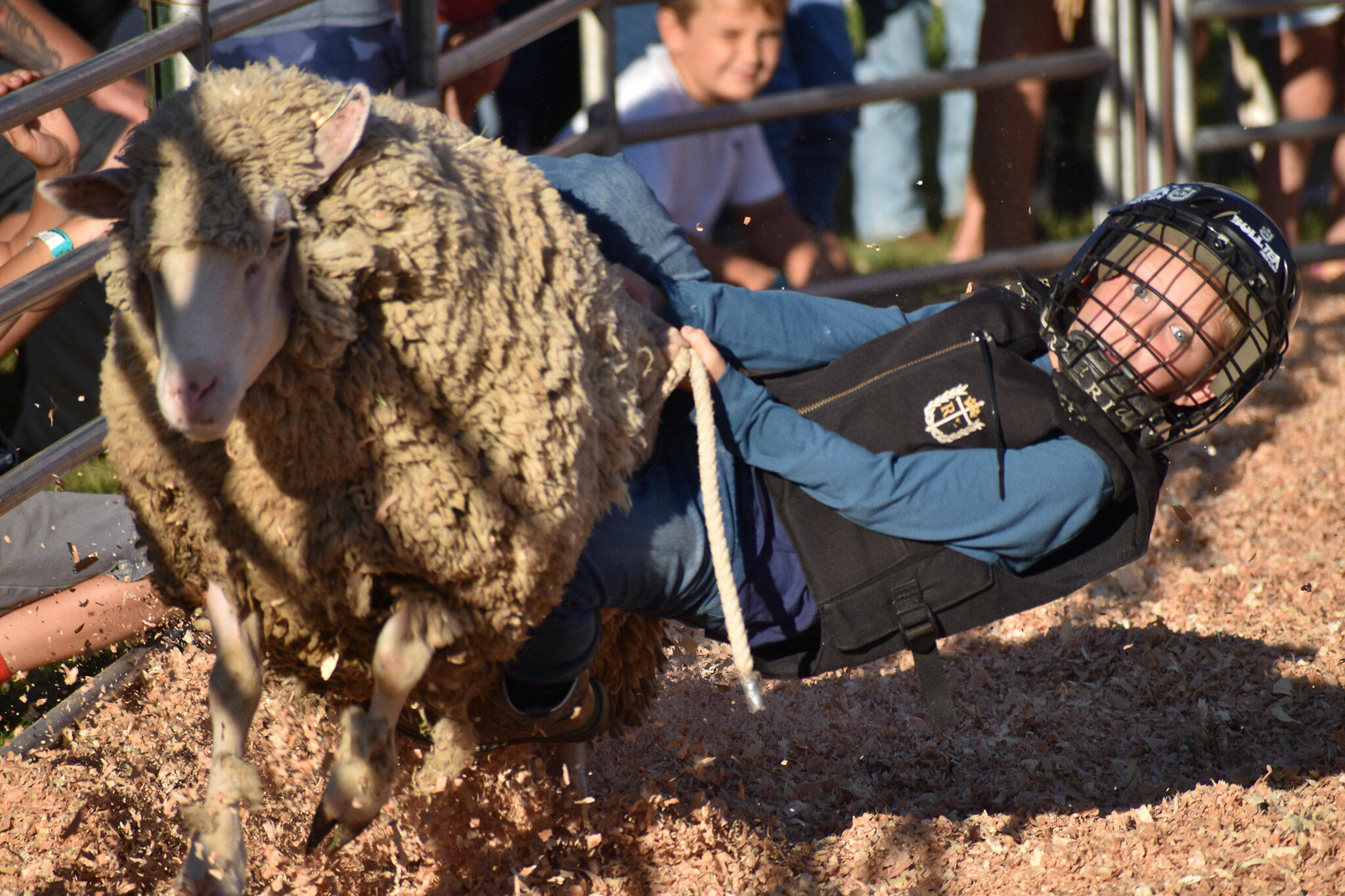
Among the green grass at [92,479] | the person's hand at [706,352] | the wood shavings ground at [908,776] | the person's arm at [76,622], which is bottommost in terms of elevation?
the wood shavings ground at [908,776]

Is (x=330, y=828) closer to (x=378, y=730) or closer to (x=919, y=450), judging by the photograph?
(x=378, y=730)

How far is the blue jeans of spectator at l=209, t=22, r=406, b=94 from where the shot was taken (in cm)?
257

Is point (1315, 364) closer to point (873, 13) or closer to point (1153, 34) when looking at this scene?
point (1153, 34)

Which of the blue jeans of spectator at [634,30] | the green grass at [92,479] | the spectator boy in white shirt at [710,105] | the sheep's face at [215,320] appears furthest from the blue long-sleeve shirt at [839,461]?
the blue jeans of spectator at [634,30]

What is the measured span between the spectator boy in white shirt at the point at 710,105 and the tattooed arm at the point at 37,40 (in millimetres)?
1782

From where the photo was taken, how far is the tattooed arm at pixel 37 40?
2137 mm

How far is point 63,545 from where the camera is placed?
2395 mm

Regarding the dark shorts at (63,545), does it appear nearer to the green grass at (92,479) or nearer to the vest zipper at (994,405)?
the green grass at (92,479)

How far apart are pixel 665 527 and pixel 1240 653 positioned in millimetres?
1945

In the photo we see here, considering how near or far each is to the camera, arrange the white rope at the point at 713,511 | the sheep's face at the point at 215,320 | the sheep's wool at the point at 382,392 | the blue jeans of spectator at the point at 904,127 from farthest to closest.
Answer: the blue jeans of spectator at the point at 904,127 → the white rope at the point at 713,511 → the sheep's wool at the point at 382,392 → the sheep's face at the point at 215,320

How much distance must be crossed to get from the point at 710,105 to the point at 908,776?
2231 mm

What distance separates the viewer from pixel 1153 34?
4.39 metres

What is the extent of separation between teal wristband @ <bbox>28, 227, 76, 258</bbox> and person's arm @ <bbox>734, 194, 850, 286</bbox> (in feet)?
7.31

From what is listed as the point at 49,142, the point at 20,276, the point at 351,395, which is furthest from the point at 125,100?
the point at 351,395
